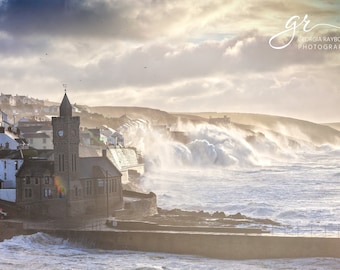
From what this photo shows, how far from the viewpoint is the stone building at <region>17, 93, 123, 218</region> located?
40250 mm

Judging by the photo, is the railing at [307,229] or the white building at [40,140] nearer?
the railing at [307,229]

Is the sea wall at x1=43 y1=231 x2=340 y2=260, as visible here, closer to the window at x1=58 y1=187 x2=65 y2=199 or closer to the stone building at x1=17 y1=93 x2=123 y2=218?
the stone building at x1=17 y1=93 x2=123 y2=218

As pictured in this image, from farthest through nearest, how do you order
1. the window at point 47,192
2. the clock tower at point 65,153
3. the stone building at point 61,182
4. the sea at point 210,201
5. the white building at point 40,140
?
the white building at point 40,140, the window at point 47,192, the clock tower at point 65,153, the stone building at point 61,182, the sea at point 210,201

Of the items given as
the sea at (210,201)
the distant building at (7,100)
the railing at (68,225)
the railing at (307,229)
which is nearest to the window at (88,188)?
the railing at (68,225)

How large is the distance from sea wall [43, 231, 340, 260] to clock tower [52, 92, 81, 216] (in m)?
5.71

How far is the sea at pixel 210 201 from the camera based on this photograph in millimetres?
30547

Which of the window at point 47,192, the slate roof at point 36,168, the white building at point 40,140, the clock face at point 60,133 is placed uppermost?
the white building at point 40,140

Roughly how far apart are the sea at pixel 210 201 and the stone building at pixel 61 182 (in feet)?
17.3

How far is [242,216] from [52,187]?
11.8m

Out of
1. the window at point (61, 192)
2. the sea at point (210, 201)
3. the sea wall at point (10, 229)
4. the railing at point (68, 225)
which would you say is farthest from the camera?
the window at point (61, 192)

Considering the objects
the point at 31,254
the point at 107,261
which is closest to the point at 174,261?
the point at 107,261

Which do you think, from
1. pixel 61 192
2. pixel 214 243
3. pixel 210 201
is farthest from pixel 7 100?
pixel 214 243

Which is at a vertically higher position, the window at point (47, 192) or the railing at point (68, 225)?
the window at point (47, 192)

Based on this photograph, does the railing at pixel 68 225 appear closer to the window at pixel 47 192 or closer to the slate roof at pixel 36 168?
the window at pixel 47 192
